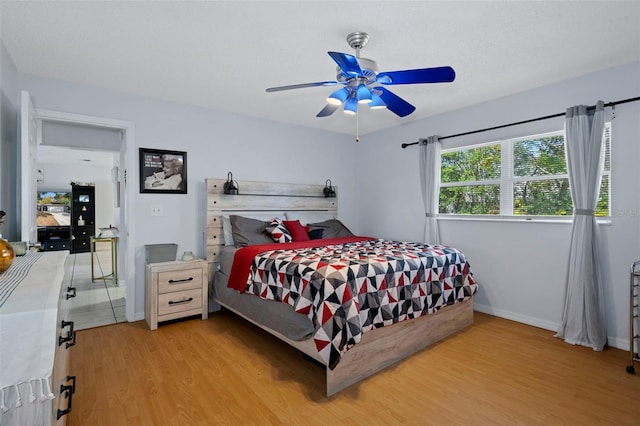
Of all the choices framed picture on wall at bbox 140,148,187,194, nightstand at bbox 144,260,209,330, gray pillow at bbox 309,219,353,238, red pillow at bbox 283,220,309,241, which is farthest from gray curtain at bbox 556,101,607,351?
framed picture on wall at bbox 140,148,187,194

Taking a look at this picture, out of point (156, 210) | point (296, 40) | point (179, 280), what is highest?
point (296, 40)

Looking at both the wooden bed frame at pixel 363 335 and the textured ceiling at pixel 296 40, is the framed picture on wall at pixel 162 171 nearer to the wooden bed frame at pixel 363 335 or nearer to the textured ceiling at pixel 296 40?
the wooden bed frame at pixel 363 335

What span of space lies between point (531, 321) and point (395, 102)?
2.73 meters

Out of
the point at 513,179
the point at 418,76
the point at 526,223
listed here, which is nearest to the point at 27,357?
the point at 418,76

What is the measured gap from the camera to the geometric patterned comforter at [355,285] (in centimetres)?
211

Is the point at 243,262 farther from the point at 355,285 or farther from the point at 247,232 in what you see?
the point at 355,285

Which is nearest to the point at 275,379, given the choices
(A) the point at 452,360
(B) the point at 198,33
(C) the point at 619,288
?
(A) the point at 452,360

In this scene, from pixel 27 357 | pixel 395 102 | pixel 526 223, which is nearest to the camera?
pixel 27 357

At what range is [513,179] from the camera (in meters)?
3.62

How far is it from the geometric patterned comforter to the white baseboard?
29.6 inches

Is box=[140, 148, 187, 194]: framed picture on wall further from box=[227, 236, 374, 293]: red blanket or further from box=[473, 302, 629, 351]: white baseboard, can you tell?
box=[473, 302, 629, 351]: white baseboard

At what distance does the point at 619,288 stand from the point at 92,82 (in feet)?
17.1

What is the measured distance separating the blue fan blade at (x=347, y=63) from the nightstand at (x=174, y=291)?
251 cm

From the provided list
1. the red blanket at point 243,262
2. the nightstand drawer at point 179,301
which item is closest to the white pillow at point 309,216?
the red blanket at point 243,262
